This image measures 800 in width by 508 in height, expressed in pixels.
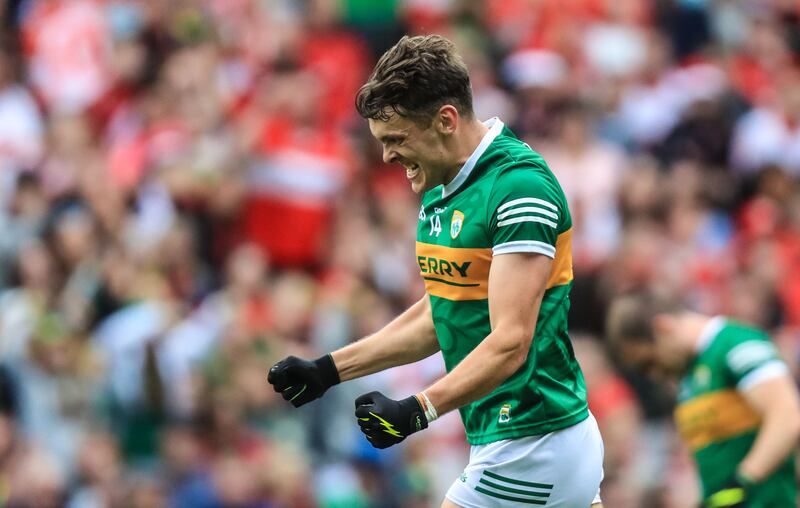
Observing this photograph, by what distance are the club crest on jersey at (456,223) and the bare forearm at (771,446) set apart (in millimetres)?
2682

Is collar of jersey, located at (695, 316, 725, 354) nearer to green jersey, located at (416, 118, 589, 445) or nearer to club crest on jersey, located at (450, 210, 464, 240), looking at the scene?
green jersey, located at (416, 118, 589, 445)

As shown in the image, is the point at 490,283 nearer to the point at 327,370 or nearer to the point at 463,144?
the point at 463,144

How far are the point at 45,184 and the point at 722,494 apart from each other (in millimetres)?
6561

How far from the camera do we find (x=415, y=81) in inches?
205

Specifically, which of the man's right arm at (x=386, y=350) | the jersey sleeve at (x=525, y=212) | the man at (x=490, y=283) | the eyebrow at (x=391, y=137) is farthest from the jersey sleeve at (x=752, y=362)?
the eyebrow at (x=391, y=137)

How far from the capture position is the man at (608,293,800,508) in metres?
7.16

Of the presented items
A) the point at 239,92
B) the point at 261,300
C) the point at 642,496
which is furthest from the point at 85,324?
the point at 642,496

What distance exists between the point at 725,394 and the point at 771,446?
19.8 inches

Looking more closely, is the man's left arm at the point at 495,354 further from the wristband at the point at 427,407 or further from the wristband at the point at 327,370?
the wristband at the point at 327,370

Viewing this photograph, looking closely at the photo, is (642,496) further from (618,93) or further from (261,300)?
(618,93)

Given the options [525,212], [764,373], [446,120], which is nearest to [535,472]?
[525,212]

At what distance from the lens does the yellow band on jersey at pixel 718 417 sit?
752cm

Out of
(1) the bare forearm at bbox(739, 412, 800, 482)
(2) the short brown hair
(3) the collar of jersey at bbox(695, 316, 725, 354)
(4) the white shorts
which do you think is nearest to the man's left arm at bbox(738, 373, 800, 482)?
(1) the bare forearm at bbox(739, 412, 800, 482)

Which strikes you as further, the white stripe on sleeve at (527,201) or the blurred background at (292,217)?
the blurred background at (292,217)
